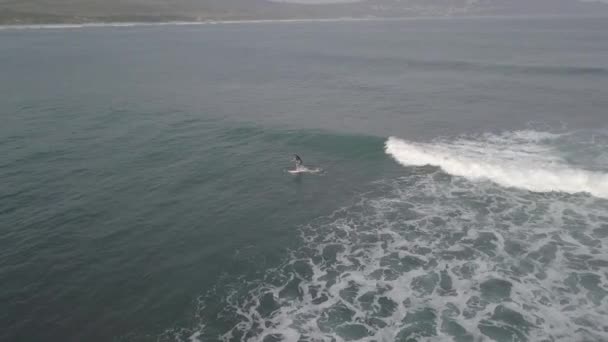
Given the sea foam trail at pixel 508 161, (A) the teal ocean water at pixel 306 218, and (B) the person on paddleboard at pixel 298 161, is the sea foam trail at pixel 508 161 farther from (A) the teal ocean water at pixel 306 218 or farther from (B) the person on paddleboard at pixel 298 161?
(B) the person on paddleboard at pixel 298 161

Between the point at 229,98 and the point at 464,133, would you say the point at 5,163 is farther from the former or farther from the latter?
the point at 464,133

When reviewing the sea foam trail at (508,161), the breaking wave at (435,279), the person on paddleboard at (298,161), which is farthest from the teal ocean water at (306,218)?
the person on paddleboard at (298,161)

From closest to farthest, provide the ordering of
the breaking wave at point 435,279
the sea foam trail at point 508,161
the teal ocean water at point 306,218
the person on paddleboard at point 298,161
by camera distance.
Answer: the breaking wave at point 435,279
the teal ocean water at point 306,218
the sea foam trail at point 508,161
the person on paddleboard at point 298,161

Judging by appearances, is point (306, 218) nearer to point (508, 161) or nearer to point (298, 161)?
point (298, 161)

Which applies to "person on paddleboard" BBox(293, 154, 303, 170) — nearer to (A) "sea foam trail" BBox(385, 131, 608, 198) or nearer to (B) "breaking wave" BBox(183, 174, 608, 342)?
(B) "breaking wave" BBox(183, 174, 608, 342)

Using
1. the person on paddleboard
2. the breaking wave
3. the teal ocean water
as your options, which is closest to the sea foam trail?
the teal ocean water
